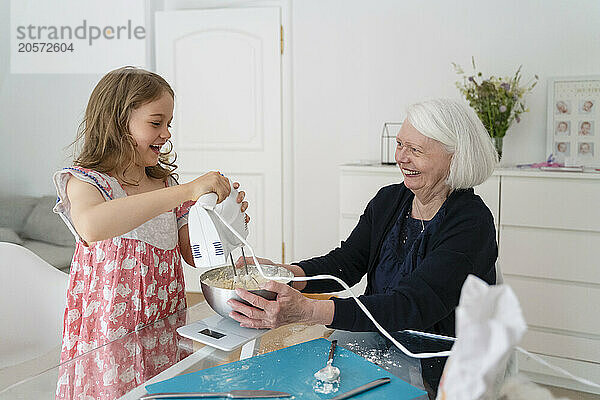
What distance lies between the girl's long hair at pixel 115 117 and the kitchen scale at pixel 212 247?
37cm

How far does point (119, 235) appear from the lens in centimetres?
161

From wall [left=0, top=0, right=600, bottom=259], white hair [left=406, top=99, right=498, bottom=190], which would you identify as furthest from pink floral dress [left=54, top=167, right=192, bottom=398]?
wall [left=0, top=0, right=600, bottom=259]

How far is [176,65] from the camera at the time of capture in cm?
426

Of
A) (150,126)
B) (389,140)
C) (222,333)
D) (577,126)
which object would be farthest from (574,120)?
(222,333)

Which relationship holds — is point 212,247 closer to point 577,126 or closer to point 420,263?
point 420,263

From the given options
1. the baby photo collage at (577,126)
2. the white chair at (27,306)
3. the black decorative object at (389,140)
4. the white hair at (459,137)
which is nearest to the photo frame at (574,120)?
the baby photo collage at (577,126)

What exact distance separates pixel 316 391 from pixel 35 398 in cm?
56

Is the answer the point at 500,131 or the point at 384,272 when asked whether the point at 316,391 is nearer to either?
the point at 384,272

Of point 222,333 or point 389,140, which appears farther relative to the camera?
point 389,140

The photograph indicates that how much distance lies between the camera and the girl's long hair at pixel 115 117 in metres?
1.72

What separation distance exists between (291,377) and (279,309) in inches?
9.0

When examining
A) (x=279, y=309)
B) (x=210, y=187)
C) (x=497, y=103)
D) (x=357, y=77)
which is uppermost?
(x=357, y=77)

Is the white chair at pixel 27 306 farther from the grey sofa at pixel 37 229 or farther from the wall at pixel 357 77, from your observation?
the wall at pixel 357 77

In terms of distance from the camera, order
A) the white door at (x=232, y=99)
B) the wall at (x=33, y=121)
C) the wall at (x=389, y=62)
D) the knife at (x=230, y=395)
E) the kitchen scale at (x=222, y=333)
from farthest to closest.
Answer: the white door at (x=232, y=99)
the wall at (x=33, y=121)
the wall at (x=389, y=62)
the kitchen scale at (x=222, y=333)
the knife at (x=230, y=395)
